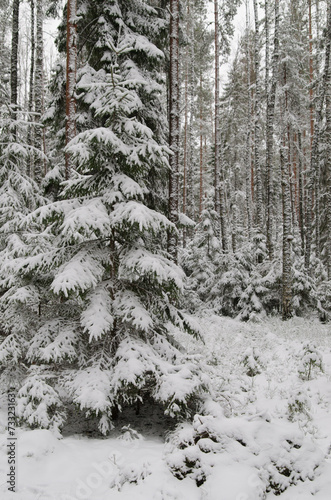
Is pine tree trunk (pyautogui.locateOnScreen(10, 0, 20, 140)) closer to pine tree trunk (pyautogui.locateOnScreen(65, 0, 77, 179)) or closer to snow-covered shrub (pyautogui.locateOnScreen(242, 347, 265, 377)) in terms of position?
pine tree trunk (pyautogui.locateOnScreen(65, 0, 77, 179))

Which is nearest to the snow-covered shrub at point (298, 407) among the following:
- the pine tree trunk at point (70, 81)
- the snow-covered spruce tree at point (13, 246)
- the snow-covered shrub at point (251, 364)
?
the snow-covered shrub at point (251, 364)

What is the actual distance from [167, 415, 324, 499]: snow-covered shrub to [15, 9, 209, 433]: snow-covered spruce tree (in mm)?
583

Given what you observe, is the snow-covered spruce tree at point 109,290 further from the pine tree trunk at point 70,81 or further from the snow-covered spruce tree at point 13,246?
the pine tree trunk at point 70,81

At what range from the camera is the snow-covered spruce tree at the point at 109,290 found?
5.26 meters

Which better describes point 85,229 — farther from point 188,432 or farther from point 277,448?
point 277,448

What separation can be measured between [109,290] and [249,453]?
3414 mm

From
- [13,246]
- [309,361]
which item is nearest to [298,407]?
[309,361]

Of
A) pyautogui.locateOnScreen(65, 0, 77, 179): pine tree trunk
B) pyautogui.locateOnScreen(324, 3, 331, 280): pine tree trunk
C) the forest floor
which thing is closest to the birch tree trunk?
pyautogui.locateOnScreen(65, 0, 77, 179): pine tree trunk

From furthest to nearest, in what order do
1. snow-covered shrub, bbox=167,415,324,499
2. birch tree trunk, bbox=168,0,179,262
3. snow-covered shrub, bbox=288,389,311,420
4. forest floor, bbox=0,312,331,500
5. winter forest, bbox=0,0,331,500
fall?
birch tree trunk, bbox=168,0,179,262
snow-covered shrub, bbox=288,389,311,420
winter forest, bbox=0,0,331,500
snow-covered shrub, bbox=167,415,324,499
forest floor, bbox=0,312,331,500

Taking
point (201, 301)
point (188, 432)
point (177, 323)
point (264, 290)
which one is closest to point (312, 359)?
point (177, 323)

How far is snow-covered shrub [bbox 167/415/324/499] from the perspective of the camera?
4.24 meters

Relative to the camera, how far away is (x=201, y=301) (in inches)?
635

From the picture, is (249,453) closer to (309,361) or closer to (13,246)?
(309,361)

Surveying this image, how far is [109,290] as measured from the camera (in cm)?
632
